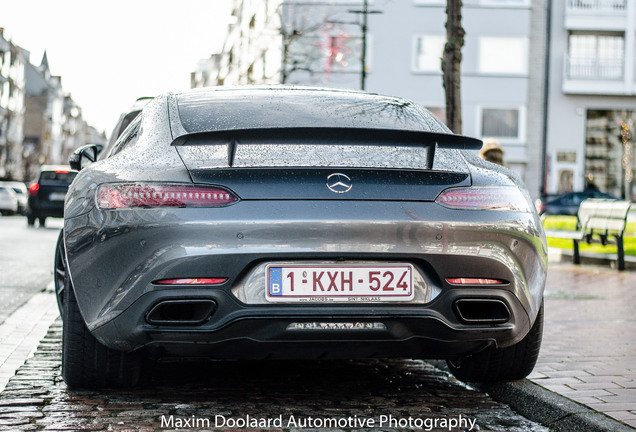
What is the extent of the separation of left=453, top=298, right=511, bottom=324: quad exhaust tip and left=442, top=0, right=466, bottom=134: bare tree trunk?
22.3 ft

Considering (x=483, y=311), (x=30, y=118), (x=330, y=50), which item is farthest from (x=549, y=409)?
(x=30, y=118)

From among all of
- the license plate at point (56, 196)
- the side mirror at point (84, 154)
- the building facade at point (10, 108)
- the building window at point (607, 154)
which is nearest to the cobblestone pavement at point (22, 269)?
the side mirror at point (84, 154)

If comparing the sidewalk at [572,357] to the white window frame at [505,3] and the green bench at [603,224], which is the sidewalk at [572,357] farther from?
the white window frame at [505,3]

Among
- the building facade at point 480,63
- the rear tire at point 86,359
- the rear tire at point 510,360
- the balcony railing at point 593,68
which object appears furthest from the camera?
the balcony railing at point 593,68

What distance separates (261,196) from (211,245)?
0.28 m

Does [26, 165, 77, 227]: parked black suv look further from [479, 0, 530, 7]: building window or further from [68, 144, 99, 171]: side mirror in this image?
[479, 0, 530, 7]: building window

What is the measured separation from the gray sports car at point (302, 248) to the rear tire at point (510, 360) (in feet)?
1.60

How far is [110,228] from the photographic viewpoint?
154 inches

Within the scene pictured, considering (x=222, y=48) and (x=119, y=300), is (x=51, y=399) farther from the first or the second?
(x=222, y=48)

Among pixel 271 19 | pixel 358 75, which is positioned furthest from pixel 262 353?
pixel 271 19

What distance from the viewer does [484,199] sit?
4062mm

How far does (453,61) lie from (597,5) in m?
36.1

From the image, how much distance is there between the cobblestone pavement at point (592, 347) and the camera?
14.8 ft

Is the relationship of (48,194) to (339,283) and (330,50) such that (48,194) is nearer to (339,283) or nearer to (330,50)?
(330,50)
